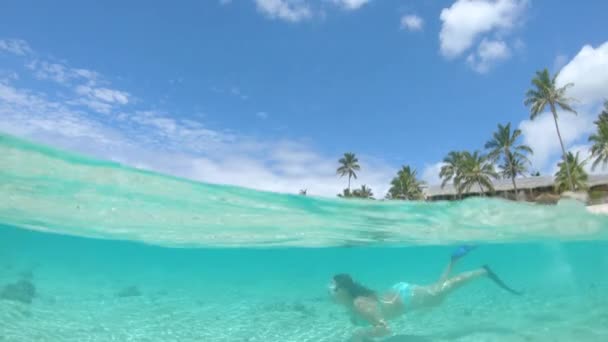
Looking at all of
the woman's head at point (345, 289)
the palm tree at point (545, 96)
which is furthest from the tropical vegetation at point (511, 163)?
the woman's head at point (345, 289)

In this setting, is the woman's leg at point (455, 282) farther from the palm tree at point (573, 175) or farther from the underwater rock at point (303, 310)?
the palm tree at point (573, 175)

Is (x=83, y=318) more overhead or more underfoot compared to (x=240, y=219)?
more underfoot

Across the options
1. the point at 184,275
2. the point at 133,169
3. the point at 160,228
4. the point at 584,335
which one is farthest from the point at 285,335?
the point at 184,275

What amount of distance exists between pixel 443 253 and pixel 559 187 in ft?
105

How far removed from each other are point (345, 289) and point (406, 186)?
211ft

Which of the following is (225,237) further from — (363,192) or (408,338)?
(363,192)

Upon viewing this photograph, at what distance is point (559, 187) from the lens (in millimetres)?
54250

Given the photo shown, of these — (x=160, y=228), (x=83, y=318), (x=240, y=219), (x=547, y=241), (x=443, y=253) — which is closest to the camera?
(x=83, y=318)

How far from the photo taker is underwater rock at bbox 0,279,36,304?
1309 centimetres

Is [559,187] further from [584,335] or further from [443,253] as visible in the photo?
[584,335]

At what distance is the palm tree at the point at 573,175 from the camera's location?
5281cm

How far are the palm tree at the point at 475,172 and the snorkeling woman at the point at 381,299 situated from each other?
52204 mm

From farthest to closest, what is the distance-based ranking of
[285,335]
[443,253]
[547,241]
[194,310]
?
[443,253], [547,241], [194,310], [285,335]

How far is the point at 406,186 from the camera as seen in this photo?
70.8 m
